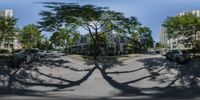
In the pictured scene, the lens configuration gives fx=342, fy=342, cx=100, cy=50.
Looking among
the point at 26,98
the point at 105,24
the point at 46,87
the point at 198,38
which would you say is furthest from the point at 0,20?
the point at 26,98

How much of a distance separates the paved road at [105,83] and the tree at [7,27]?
86.1 ft

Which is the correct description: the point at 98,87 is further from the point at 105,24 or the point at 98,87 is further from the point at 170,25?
the point at 170,25

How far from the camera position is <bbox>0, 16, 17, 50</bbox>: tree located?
54.9m

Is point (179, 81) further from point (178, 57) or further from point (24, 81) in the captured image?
point (178, 57)

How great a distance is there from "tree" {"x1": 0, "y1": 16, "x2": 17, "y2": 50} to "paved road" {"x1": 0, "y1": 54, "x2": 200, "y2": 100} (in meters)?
26.3

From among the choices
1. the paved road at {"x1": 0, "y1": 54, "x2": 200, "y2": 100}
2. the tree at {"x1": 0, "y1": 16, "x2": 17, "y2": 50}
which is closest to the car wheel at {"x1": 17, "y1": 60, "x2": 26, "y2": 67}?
the paved road at {"x1": 0, "y1": 54, "x2": 200, "y2": 100}

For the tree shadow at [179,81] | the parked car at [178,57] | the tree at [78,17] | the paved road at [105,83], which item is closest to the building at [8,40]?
the tree at [78,17]

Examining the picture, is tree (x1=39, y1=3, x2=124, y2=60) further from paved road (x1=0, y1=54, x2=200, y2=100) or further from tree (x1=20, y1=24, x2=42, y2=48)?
tree (x1=20, y1=24, x2=42, y2=48)

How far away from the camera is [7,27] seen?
2197 inches

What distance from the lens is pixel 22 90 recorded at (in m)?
20.1

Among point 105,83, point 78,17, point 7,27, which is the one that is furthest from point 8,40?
point 105,83

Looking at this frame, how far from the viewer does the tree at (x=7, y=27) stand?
5494cm

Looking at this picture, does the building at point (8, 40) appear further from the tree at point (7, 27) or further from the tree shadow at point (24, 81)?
the tree shadow at point (24, 81)

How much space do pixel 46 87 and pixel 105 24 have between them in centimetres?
2288
